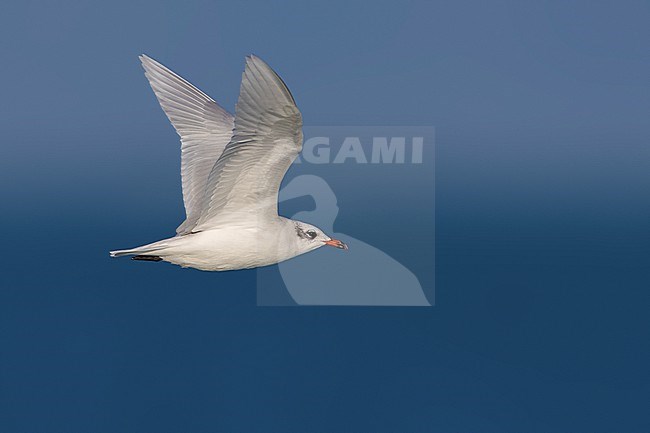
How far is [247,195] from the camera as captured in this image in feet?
23.8

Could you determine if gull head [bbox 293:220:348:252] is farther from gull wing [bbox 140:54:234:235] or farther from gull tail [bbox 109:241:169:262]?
gull wing [bbox 140:54:234:235]

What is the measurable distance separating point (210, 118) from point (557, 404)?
103 feet

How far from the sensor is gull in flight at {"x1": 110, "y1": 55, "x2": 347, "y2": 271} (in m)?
6.48

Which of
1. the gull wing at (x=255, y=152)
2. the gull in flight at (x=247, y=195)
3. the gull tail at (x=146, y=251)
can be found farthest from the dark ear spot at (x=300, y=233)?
the gull tail at (x=146, y=251)

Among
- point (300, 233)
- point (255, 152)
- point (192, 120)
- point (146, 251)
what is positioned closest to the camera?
point (255, 152)

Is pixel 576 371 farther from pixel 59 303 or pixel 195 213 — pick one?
pixel 195 213

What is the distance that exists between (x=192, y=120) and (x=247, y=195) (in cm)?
179

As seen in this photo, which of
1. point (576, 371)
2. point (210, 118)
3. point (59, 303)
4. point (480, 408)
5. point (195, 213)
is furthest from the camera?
point (59, 303)

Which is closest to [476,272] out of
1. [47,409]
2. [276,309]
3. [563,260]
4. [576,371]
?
[563,260]

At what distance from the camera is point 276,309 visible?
178 feet

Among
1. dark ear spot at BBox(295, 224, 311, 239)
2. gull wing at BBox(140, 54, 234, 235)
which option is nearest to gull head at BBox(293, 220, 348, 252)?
dark ear spot at BBox(295, 224, 311, 239)

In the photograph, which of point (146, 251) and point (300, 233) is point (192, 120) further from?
point (146, 251)

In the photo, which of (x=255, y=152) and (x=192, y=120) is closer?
(x=255, y=152)

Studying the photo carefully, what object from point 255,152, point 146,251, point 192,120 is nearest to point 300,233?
point 255,152
